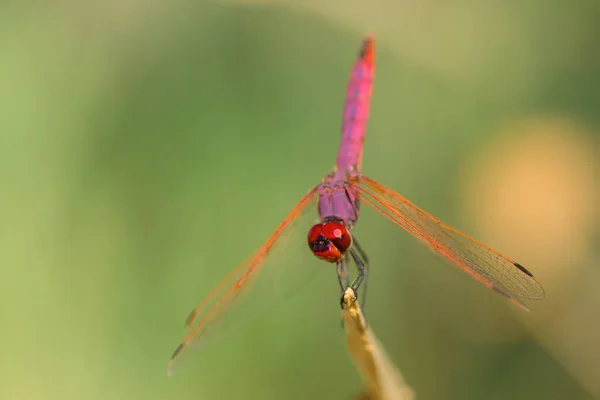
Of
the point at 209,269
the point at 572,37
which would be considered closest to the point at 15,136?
the point at 209,269

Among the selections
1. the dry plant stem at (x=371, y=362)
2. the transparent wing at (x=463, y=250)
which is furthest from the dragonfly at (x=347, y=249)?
the dry plant stem at (x=371, y=362)

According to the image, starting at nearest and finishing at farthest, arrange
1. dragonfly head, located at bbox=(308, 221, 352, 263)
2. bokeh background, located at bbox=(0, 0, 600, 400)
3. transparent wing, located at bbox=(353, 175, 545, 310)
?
transparent wing, located at bbox=(353, 175, 545, 310), dragonfly head, located at bbox=(308, 221, 352, 263), bokeh background, located at bbox=(0, 0, 600, 400)

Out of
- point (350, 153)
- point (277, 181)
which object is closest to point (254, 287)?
point (277, 181)

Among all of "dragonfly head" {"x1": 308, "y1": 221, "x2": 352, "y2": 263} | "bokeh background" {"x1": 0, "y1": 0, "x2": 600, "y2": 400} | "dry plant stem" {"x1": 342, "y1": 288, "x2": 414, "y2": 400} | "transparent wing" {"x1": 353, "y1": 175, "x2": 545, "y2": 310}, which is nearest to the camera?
"dry plant stem" {"x1": 342, "y1": 288, "x2": 414, "y2": 400}

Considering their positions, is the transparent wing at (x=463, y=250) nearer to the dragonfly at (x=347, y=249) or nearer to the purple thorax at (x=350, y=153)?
the dragonfly at (x=347, y=249)

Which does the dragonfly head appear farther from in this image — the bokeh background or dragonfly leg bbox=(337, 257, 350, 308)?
the bokeh background

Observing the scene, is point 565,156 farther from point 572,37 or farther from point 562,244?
point 572,37

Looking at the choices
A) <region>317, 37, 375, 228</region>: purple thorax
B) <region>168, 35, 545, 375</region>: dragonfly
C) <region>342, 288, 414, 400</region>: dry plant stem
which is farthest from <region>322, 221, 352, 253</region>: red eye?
<region>342, 288, 414, 400</region>: dry plant stem
